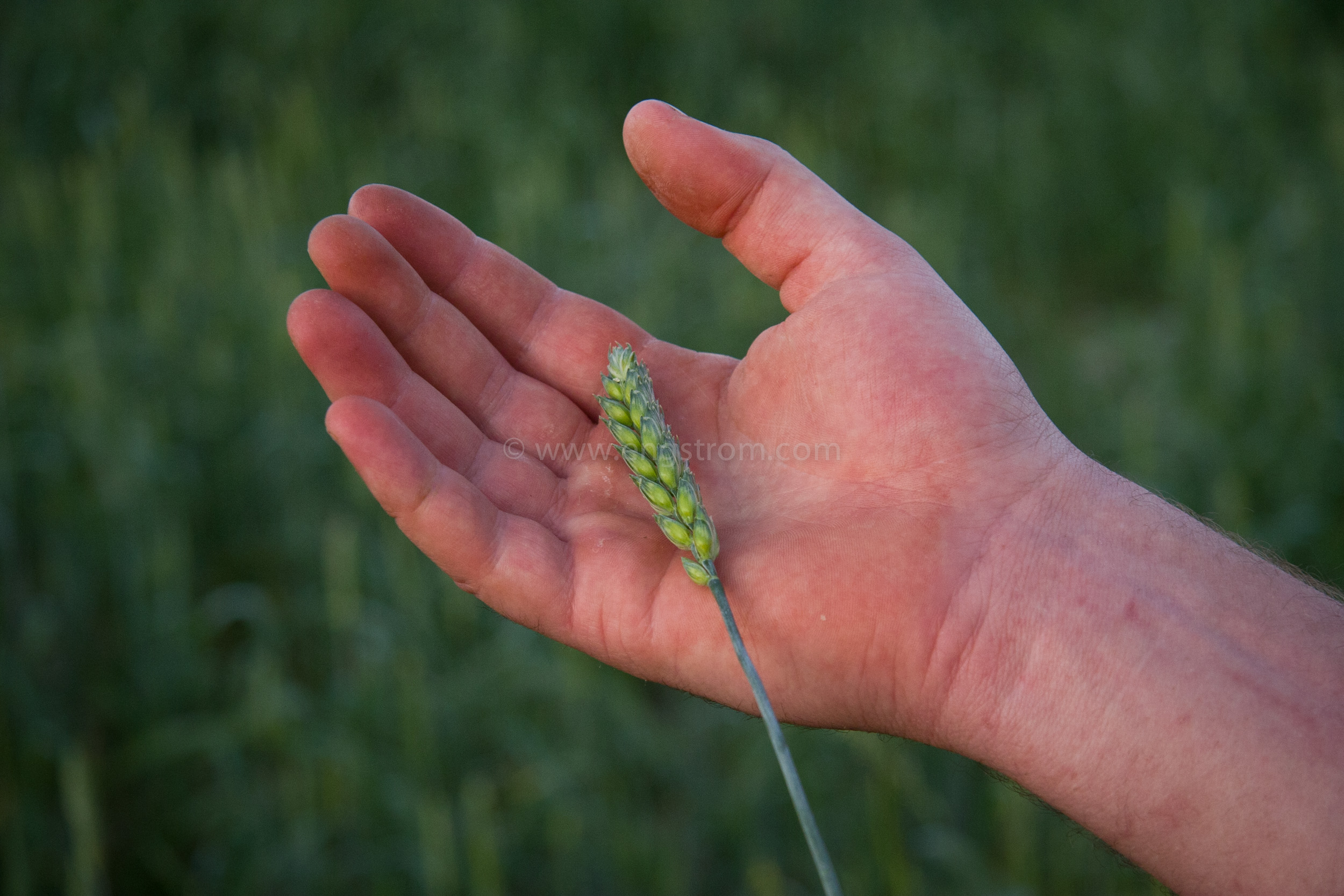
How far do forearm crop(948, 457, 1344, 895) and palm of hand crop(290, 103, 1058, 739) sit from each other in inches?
3.3

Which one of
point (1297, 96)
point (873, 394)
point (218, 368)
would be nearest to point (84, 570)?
point (218, 368)

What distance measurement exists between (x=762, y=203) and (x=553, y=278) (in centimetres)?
198

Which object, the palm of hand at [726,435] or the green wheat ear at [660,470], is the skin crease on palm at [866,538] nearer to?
the palm of hand at [726,435]

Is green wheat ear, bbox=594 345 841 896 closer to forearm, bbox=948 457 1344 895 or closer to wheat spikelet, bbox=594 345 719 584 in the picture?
wheat spikelet, bbox=594 345 719 584

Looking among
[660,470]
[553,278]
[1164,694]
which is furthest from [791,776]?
[553,278]

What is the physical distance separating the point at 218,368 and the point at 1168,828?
2811 millimetres

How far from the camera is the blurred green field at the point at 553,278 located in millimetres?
2234

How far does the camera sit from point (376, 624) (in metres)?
2.55

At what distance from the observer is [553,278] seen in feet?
12.2

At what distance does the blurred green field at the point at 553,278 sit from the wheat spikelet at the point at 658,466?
808 millimetres

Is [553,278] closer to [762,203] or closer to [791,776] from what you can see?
[762,203]

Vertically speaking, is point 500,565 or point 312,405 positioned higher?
point 500,565

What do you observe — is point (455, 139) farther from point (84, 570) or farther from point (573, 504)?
point (573, 504)

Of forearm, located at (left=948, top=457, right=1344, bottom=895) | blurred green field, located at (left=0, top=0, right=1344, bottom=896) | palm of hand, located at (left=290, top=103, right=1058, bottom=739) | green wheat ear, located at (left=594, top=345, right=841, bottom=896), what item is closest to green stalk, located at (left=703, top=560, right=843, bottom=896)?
green wheat ear, located at (left=594, top=345, right=841, bottom=896)
